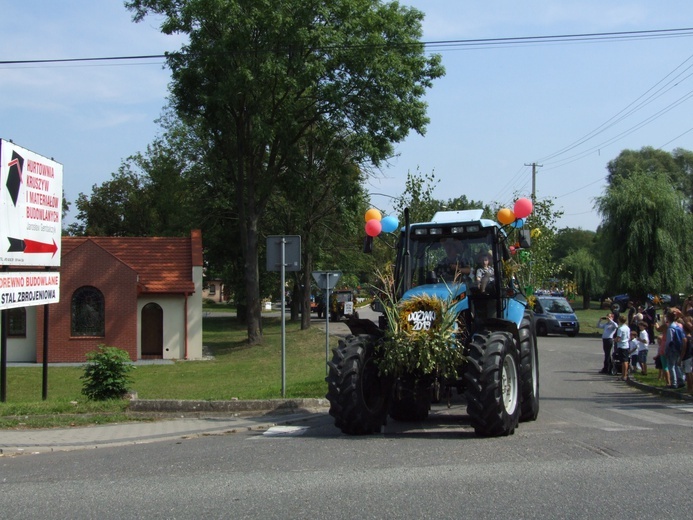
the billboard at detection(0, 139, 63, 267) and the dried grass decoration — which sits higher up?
the billboard at detection(0, 139, 63, 267)

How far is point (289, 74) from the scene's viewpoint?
31.8m

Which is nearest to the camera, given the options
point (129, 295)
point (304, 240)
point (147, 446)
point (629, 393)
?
point (147, 446)

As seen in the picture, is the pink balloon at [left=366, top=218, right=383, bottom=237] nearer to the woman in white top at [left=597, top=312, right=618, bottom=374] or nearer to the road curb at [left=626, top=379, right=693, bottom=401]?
the road curb at [left=626, top=379, right=693, bottom=401]

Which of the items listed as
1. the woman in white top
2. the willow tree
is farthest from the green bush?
the willow tree

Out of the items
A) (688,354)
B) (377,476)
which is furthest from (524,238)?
(688,354)

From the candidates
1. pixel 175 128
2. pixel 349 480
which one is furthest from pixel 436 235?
pixel 175 128

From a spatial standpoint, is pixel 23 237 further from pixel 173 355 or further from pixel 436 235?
pixel 173 355

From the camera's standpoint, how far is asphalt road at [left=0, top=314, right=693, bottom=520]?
6.38 m

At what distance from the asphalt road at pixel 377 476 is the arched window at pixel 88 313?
2175cm

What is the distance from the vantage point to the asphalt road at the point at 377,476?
6.38 m

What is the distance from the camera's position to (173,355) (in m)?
32.9

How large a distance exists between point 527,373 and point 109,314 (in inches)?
928

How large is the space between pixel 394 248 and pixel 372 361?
2.21 metres

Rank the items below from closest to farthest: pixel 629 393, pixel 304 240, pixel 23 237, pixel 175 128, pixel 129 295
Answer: pixel 23 237 → pixel 629 393 → pixel 129 295 → pixel 304 240 → pixel 175 128
